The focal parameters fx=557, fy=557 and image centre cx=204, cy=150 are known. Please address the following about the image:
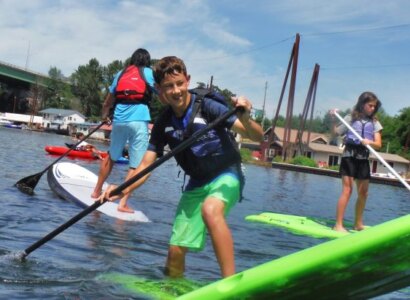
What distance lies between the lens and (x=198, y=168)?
348 cm

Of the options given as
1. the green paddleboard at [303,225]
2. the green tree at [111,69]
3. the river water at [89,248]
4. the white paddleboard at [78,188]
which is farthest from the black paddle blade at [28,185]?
the green tree at [111,69]

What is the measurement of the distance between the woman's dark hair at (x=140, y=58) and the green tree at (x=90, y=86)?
10223cm

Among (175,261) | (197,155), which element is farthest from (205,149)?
(175,261)

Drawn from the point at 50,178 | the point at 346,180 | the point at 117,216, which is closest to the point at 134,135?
the point at 117,216

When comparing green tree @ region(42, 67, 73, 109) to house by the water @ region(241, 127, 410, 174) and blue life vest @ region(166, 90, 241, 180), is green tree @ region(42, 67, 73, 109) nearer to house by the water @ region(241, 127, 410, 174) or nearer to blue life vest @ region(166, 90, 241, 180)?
house by the water @ region(241, 127, 410, 174)

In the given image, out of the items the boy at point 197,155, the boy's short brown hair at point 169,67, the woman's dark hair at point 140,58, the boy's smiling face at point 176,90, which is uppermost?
the woman's dark hair at point 140,58

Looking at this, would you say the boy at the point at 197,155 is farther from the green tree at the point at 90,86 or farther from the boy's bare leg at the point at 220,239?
the green tree at the point at 90,86

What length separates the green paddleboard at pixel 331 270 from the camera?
1.86 m

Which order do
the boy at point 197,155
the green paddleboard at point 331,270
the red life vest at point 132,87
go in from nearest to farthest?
the green paddleboard at point 331,270
the boy at point 197,155
the red life vest at point 132,87

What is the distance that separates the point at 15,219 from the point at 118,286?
2.25 meters

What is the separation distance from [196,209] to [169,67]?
0.91 m

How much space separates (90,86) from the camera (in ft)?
355

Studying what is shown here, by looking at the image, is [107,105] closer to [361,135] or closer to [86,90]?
[361,135]

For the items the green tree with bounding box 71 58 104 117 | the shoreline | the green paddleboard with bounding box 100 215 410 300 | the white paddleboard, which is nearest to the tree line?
the green tree with bounding box 71 58 104 117
